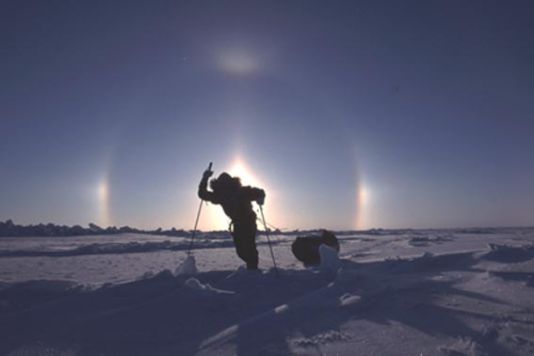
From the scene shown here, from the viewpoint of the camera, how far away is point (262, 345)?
9.25 ft

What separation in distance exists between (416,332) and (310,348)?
87 centimetres

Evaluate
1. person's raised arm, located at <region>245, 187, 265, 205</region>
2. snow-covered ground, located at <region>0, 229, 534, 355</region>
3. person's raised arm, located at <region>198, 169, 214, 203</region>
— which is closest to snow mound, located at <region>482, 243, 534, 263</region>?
snow-covered ground, located at <region>0, 229, 534, 355</region>

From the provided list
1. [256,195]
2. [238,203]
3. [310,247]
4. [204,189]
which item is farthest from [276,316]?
[310,247]

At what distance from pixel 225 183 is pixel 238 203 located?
57cm

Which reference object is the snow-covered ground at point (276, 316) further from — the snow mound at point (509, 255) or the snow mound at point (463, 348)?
the snow mound at point (509, 255)

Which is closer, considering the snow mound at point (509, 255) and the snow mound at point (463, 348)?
the snow mound at point (463, 348)

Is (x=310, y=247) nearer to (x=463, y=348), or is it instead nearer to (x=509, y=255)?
(x=509, y=255)

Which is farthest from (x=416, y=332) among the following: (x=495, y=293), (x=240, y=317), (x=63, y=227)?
(x=63, y=227)

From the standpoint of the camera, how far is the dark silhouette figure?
26.0 feet

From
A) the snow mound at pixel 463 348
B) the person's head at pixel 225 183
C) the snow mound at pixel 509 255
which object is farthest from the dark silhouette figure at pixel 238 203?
the snow mound at pixel 463 348

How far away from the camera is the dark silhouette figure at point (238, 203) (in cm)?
793

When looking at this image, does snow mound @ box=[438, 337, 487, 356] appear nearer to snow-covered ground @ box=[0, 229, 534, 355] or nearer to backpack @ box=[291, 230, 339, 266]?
snow-covered ground @ box=[0, 229, 534, 355]

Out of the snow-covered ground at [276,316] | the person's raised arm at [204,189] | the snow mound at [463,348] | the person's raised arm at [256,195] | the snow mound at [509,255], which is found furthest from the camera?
the person's raised arm at [204,189]

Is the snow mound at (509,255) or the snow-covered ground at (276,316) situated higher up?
the snow mound at (509,255)
